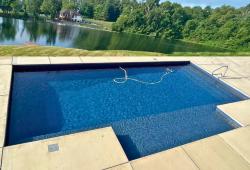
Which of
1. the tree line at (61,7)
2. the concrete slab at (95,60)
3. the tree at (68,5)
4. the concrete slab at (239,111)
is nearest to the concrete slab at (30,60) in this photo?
the concrete slab at (95,60)

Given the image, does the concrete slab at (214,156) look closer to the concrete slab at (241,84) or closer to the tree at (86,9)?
the concrete slab at (241,84)

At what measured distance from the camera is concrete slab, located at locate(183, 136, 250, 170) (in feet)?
13.0

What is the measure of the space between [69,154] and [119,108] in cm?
253

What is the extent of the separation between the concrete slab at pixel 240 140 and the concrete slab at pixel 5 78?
5145 millimetres

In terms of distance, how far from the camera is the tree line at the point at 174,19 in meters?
30.8

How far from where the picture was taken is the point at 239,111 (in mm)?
6074

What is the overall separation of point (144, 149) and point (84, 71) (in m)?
4.18

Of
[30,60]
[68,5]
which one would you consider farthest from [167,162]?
[68,5]

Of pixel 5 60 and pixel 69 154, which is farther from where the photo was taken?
pixel 5 60

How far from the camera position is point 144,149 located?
177 inches

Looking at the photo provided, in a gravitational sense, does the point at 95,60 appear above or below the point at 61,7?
below

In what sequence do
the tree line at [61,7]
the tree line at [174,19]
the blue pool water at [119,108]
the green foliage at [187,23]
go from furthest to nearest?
the tree line at [61,7] → the green foliage at [187,23] → the tree line at [174,19] → the blue pool water at [119,108]

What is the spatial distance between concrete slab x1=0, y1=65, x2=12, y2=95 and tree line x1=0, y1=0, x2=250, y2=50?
94.1 feet

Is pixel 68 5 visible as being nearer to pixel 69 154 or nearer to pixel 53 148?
pixel 53 148
